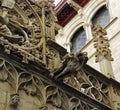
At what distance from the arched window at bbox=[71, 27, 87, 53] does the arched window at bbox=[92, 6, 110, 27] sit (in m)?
0.77

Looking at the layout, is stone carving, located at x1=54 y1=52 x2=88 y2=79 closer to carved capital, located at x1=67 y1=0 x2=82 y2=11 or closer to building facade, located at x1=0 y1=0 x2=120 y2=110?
building facade, located at x1=0 y1=0 x2=120 y2=110

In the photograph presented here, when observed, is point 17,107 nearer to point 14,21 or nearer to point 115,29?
point 14,21

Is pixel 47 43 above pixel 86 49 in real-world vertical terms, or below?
below

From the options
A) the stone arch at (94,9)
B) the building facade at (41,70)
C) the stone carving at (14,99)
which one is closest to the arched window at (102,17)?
the stone arch at (94,9)

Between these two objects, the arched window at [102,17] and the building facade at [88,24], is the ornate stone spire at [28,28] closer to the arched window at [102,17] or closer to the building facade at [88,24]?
the building facade at [88,24]

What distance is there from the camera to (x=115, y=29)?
1523cm

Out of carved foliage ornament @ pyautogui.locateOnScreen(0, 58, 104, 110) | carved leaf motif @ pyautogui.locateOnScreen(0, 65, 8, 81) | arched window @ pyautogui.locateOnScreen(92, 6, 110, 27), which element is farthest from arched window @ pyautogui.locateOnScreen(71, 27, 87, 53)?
carved leaf motif @ pyautogui.locateOnScreen(0, 65, 8, 81)

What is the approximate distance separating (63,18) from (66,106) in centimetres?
1244

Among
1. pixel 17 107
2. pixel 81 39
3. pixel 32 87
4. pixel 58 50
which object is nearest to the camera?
pixel 17 107

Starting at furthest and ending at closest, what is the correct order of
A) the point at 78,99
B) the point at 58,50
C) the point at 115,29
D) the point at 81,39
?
the point at 81,39 → the point at 115,29 → the point at 58,50 → the point at 78,99

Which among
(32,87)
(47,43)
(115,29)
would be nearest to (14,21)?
(47,43)

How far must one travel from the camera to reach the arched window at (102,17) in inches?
647

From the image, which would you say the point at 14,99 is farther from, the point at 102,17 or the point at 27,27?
the point at 102,17

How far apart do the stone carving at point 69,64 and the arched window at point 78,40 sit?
32.5 feet
